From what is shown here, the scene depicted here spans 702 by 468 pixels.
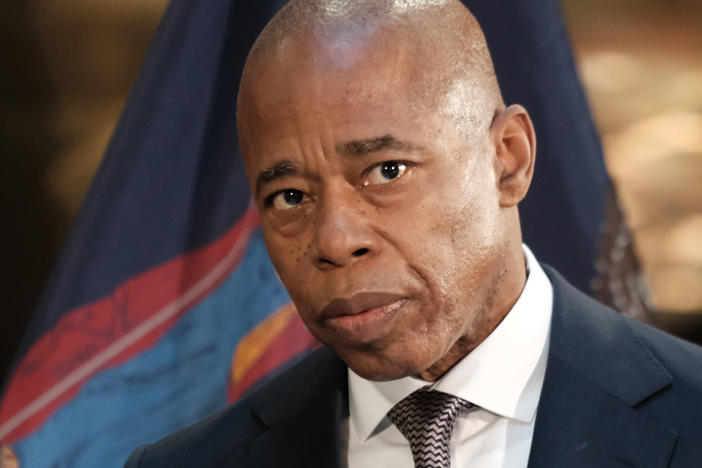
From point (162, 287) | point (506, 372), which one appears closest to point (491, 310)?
point (506, 372)

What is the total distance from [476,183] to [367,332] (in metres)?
0.30

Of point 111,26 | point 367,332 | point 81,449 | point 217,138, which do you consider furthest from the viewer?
point 111,26

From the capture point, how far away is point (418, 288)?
149cm

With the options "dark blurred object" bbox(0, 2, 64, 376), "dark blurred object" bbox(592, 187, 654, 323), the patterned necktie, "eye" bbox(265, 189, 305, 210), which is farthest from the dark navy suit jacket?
"dark blurred object" bbox(0, 2, 64, 376)

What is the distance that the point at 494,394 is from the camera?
1.63m

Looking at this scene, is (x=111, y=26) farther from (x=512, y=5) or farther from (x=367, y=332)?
(x=367, y=332)

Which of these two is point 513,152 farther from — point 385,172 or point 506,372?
point 506,372

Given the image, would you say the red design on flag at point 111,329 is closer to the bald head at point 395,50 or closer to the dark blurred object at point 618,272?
the bald head at point 395,50

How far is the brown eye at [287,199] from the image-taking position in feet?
5.19

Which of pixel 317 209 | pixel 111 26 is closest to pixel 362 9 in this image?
pixel 317 209

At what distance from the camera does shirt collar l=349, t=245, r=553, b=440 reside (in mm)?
1630

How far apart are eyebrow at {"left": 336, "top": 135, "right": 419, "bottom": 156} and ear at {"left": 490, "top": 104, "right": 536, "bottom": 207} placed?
0.22 meters

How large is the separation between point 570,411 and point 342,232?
479 millimetres

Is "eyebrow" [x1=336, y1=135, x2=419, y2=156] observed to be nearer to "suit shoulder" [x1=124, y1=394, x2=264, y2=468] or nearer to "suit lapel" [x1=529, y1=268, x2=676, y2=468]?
"suit lapel" [x1=529, y1=268, x2=676, y2=468]
